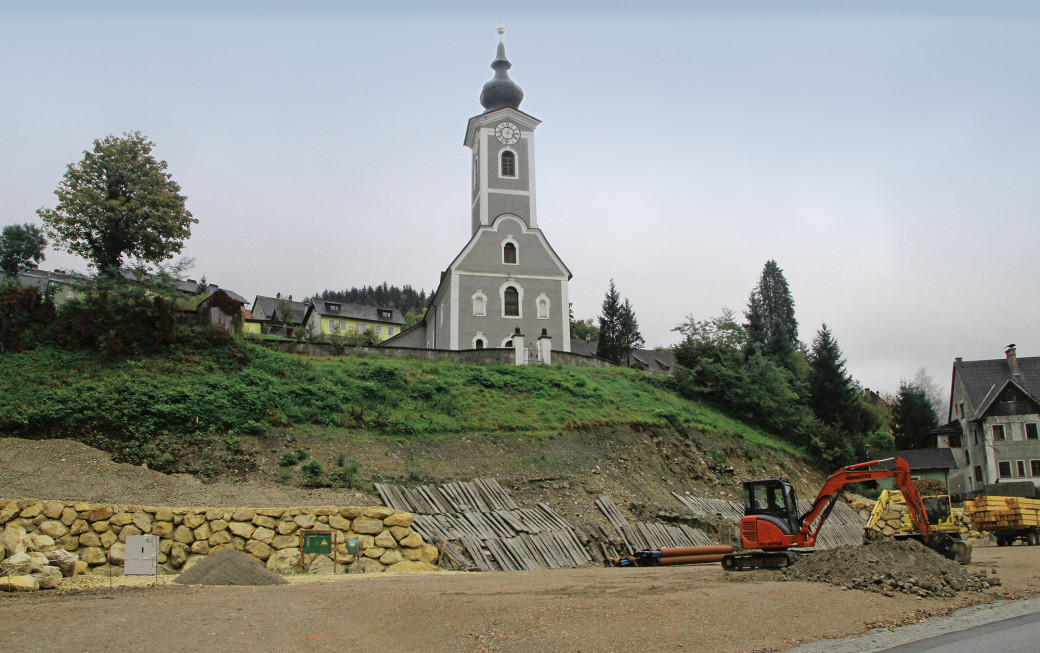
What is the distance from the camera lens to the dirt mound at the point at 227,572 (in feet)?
43.5

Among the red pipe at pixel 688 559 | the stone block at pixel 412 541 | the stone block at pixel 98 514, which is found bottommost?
the red pipe at pixel 688 559

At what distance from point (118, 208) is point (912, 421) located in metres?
50.6

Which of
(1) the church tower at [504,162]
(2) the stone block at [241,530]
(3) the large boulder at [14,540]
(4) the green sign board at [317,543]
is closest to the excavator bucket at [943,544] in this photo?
(4) the green sign board at [317,543]

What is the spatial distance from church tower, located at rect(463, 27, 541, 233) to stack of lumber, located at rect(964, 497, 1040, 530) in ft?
84.6

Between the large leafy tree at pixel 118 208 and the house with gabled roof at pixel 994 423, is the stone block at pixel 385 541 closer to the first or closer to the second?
the large leafy tree at pixel 118 208

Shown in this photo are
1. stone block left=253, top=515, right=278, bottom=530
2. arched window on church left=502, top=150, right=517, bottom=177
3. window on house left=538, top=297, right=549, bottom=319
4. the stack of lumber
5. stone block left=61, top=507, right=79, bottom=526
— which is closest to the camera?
stone block left=61, top=507, right=79, bottom=526

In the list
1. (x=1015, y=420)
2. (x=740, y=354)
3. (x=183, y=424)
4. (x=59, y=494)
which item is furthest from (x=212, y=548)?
(x=1015, y=420)

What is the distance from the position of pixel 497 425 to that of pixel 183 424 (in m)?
10.1

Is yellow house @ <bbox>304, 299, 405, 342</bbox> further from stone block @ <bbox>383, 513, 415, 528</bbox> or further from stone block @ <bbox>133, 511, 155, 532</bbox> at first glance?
stone block @ <bbox>133, 511, 155, 532</bbox>

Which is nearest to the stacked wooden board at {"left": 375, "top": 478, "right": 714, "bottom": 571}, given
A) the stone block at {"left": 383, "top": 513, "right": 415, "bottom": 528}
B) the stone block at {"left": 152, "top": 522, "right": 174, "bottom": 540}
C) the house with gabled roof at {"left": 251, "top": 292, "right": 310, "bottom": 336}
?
the stone block at {"left": 383, "top": 513, "right": 415, "bottom": 528}

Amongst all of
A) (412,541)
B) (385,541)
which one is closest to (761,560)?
(412,541)

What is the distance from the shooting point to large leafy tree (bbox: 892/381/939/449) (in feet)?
171

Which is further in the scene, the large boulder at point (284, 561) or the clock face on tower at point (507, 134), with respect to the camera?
the clock face on tower at point (507, 134)

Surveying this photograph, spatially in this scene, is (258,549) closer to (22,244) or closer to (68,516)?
(68,516)
